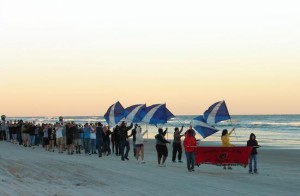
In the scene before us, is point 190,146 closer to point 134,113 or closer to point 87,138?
point 87,138

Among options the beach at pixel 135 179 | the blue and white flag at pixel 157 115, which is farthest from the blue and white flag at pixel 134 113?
the beach at pixel 135 179

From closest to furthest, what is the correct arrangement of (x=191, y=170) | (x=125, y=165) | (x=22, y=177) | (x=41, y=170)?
(x=22, y=177) → (x=41, y=170) → (x=191, y=170) → (x=125, y=165)

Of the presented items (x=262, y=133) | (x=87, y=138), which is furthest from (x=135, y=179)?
(x=262, y=133)

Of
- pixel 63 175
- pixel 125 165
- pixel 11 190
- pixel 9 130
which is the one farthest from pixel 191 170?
pixel 9 130

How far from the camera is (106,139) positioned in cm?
2741

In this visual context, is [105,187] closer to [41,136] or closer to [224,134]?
[224,134]

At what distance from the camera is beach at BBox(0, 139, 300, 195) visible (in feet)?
45.4

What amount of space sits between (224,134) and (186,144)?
4.83ft

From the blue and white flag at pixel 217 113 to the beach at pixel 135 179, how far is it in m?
Result: 1.80

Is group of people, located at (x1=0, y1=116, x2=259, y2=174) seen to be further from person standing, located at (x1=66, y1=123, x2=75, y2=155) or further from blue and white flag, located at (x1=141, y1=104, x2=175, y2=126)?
blue and white flag, located at (x1=141, y1=104, x2=175, y2=126)

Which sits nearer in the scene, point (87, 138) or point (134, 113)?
point (87, 138)

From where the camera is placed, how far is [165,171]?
19.2 meters

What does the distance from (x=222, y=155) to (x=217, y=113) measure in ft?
6.98

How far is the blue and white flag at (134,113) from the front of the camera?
30547 mm
